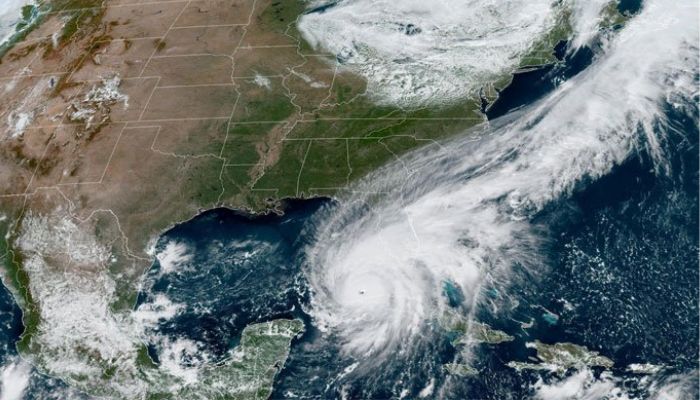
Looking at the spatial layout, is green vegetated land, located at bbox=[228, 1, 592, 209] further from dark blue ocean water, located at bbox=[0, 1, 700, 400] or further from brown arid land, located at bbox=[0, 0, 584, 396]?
dark blue ocean water, located at bbox=[0, 1, 700, 400]

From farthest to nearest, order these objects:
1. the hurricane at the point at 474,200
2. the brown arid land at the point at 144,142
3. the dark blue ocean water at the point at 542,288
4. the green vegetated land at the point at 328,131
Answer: the green vegetated land at the point at 328,131 < the brown arid land at the point at 144,142 < the hurricane at the point at 474,200 < the dark blue ocean water at the point at 542,288

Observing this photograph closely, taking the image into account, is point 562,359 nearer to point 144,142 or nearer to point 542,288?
point 542,288

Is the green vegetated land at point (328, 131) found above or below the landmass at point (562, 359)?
above

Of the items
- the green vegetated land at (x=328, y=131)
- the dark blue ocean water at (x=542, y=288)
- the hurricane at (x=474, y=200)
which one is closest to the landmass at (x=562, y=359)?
the dark blue ocean water at (x=542, y=288)

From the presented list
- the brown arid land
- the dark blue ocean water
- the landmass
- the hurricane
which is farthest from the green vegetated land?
the landmass

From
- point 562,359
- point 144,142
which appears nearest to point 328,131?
point 144,142

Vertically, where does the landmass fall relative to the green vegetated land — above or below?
below

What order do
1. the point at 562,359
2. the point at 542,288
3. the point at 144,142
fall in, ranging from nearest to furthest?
1. the point at 562,359
2. the point at 542,288
3. the point at 144,142

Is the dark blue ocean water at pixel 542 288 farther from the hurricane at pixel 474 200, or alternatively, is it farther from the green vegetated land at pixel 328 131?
the green vegetated land at pixel 328 131

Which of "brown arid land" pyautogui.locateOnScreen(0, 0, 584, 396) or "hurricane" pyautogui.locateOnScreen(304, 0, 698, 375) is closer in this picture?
"hurricane" pyautogui.locateOnScreen(304, 0, 698, 375)
